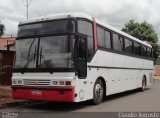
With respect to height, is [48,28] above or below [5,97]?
above

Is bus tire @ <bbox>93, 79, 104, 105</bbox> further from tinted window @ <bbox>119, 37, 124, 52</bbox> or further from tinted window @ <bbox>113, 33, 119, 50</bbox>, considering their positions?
tinted window @ <bbox>119, 37, 124, 52</bbox>

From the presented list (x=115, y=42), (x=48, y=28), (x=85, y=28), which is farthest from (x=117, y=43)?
(x=48, y=28)

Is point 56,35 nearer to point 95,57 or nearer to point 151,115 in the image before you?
point 95,57

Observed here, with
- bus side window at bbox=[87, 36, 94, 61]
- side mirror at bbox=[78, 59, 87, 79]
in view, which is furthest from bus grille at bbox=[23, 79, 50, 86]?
bus side window at bbox=[87, 36, 94, 61]

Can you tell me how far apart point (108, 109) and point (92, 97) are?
923 mm

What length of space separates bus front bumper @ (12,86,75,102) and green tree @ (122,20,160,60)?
1562 inches

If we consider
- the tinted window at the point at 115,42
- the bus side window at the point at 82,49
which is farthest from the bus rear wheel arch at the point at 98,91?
the tinted window at the point at 115,42

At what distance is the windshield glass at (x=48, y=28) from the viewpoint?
11820mm

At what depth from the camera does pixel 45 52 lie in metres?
11.8

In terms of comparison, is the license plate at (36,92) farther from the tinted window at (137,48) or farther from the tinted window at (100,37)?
the tinted window at (137,48)

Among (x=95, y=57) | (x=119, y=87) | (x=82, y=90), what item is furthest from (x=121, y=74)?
(x=82, y=90)

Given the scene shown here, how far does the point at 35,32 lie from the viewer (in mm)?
12305

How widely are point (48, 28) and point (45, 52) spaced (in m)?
0.92

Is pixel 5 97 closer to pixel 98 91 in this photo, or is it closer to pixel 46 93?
pixel 46 93
